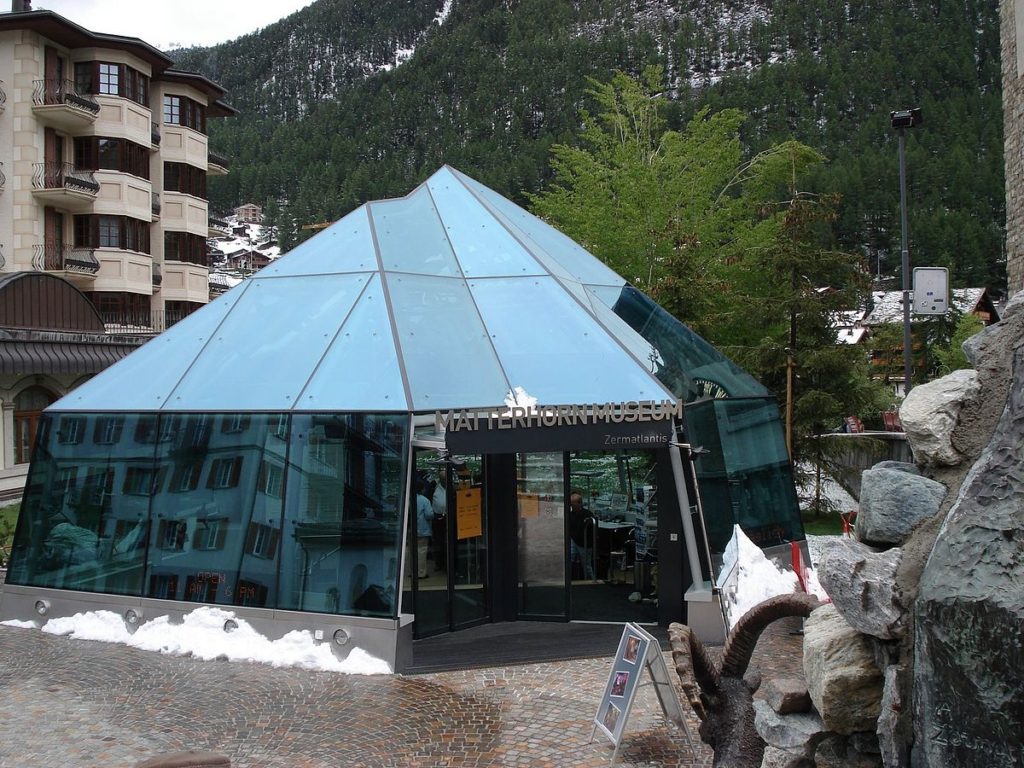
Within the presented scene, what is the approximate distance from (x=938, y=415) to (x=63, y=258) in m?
39.2

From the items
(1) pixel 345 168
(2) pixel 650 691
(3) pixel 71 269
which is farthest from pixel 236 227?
(2) pixel 650 691

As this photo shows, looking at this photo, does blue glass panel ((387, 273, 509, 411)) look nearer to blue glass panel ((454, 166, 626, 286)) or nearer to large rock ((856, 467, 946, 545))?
blue glass panel ((454, 166, 626, 286))

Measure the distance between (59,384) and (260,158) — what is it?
497ft

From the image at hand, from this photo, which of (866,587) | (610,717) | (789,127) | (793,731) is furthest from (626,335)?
(789,127)

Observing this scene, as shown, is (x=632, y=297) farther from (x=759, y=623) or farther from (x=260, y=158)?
(x=260, y=158)

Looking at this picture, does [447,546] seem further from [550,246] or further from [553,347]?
[550,246]

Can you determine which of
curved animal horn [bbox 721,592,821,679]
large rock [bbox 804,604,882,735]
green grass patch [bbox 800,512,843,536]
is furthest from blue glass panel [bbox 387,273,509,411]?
green grass patch [bbox 800,512,843,536]

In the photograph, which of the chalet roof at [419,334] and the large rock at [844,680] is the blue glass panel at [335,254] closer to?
the chalet roof at [419,334]

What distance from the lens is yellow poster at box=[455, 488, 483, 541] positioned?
1284 centimetres

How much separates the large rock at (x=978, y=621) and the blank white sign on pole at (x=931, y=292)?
60.0 feet

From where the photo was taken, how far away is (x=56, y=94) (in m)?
36.2

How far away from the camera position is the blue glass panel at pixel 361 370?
1158cm

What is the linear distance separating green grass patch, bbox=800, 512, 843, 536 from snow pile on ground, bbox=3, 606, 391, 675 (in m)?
13.9

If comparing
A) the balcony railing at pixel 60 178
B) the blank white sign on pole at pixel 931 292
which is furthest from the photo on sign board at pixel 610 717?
the balcony railing at pixel 60 178
